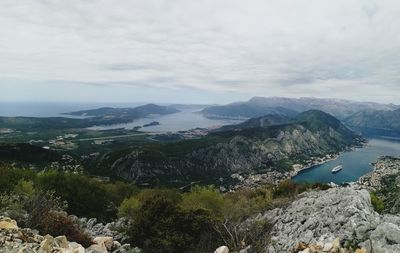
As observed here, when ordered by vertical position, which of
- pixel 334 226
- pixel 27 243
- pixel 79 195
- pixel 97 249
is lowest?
pixel 79 195

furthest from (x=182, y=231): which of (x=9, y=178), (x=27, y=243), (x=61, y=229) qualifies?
(x=9, y=178)

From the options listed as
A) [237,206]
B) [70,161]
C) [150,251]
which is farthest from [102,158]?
[150,251]

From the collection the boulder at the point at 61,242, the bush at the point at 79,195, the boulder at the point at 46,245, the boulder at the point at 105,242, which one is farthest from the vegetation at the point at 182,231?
the bush at the point at 79,195

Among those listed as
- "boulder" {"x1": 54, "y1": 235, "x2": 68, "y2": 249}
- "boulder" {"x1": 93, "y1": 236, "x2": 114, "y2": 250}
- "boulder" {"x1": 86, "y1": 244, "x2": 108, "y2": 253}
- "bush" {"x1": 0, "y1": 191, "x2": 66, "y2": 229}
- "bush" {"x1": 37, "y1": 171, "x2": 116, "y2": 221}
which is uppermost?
"boulder" {"x1": 54, "y1": 235, "x2": 68, "y2": 249}

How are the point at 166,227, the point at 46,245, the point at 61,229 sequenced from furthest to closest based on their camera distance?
the point at 166,227 < the point at 61,229 < the point at 46,245

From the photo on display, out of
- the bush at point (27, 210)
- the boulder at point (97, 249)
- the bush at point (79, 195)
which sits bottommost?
the bush at point (79, 195)

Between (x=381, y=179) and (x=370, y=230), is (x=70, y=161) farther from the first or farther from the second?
(x=370, y=230)

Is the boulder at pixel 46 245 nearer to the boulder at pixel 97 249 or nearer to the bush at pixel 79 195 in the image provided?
the boulder at pixel 97 249

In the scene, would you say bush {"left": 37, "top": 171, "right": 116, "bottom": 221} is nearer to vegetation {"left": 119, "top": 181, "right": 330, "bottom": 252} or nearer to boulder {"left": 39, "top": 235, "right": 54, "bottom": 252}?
vegetation {"left": 119, "top": 181, "right": 330, "bottom": 252}

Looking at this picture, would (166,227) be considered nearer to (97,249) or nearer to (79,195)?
(97,249)

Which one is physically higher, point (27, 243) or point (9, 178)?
point (27, 243)

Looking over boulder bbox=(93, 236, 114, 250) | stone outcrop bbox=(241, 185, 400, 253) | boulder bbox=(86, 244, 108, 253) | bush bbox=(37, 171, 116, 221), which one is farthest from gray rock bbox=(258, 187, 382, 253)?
bush bbox=(37, 171, 116, 221)

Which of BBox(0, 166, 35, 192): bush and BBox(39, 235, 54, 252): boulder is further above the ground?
BBox(39, 235, 54, 252): boulder
